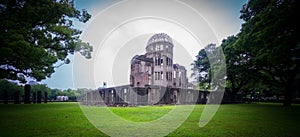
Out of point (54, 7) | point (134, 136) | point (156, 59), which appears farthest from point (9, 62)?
point (156, 59)

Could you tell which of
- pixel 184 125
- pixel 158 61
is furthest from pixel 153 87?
pixel 184 125

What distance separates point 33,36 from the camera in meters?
16.8

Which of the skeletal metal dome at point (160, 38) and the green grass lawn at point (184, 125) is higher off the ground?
the skeletal metal dome at point (160, 38)

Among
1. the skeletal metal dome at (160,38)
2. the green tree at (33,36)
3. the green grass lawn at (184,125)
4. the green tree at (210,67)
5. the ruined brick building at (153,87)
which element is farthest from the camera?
the skeletal metal dome at (160,38)

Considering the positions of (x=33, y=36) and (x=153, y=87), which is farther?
(x=153, y=87)

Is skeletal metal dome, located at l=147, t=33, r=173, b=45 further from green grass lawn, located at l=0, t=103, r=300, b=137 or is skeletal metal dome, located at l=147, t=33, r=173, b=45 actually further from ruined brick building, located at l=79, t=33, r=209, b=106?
green grass lawn, located at l=0, t=103, r=300, b=137

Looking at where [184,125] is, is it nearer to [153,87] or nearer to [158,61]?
[153,87]

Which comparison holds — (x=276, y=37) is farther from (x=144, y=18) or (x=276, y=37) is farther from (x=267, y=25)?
(x=144, y=18)

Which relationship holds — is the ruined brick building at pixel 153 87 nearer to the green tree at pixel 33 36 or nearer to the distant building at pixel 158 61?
the distant building at pixel 158 61

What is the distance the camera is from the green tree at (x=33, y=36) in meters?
13.8

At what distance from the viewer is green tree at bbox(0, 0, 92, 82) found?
13.8 m

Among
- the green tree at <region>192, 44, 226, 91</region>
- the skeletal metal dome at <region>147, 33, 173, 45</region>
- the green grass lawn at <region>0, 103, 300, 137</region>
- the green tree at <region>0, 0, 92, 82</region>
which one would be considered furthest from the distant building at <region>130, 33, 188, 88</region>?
the green grass lawn at <region>0, 103, 300, 137</region>

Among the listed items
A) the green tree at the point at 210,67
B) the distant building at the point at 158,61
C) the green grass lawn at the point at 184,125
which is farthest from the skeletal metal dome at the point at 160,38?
the green grass lawn at the point at 184,125

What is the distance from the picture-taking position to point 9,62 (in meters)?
16.8
